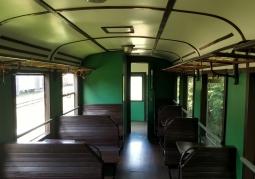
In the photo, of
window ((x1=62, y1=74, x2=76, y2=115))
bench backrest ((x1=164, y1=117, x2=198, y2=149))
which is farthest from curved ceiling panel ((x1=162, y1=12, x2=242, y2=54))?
window ((x1=62, y1=74, x2=76, y2=115))

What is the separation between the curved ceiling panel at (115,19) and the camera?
1.98 meters

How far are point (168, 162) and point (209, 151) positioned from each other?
1179 millimetres

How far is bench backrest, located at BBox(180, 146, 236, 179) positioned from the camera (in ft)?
8.30

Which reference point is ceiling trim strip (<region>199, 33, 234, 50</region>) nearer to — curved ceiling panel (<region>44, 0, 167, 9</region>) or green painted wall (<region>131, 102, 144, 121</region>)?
curved ceiling panel (<region>44, 0, 167, 9</region>)

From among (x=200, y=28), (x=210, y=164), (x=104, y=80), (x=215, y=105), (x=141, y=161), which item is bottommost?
(x=141, y=161)

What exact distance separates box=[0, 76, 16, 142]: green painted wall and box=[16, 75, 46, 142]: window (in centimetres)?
19

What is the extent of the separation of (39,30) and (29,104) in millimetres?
1302

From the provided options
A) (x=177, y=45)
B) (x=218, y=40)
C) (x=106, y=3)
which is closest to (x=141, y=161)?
(x=177, y=45)

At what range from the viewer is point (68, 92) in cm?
499

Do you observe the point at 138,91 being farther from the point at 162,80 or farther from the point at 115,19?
the point at 115,19

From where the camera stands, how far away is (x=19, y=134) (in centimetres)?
290

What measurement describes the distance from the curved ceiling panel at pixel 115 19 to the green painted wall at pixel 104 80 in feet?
9.01

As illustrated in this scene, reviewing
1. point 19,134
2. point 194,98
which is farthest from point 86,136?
point 194,98

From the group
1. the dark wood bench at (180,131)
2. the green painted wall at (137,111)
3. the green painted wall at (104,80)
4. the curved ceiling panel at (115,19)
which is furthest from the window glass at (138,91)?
the curved ceiling panel at (115,19)
